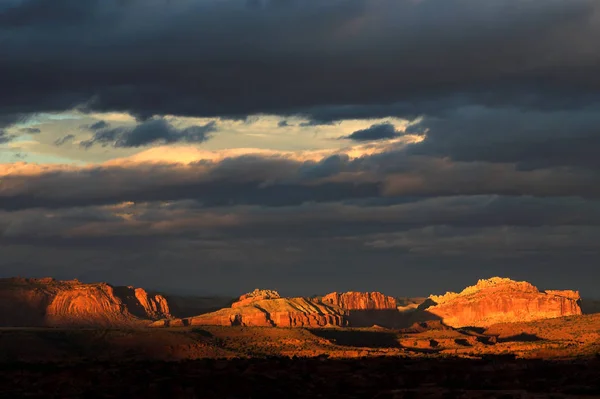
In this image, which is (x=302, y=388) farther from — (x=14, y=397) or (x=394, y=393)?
(x=14, y=397)

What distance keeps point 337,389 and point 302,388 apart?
7499 millimetres

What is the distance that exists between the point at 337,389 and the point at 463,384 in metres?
23.7

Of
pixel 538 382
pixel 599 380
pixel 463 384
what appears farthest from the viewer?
pixel 463 384

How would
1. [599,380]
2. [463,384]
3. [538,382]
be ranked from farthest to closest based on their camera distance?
[463,384] → [538,382] → [599,380]

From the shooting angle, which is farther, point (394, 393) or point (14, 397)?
point (14, 397)

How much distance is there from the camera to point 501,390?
176875 millimetres

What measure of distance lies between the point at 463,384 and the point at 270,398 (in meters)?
37.3

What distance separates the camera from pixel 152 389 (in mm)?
191250

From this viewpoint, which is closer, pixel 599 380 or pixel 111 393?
pixel 599 380

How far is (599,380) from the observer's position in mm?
171000

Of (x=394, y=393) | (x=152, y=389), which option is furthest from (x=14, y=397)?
(x=394, y=393)

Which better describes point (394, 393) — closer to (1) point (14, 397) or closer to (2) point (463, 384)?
(2) point (463, 384)

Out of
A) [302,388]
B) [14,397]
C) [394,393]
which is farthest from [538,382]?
[14,397]

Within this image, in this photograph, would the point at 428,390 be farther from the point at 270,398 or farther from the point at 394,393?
the point at 270,398
